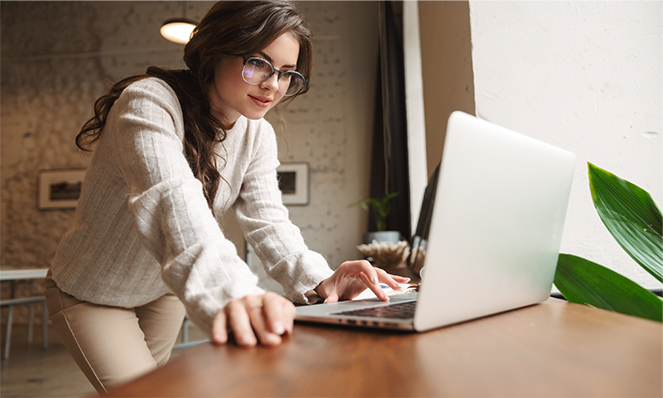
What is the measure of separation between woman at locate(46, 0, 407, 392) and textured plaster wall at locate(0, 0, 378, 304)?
3.93 m

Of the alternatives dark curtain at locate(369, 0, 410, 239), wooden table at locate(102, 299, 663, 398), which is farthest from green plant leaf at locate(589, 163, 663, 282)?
dark curtain at locate(369, 0, 410, 239)

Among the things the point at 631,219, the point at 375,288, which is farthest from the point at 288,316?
the point at 631,219

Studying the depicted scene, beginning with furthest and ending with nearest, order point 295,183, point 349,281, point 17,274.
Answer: point 295,183
point 17,274
point 349,281

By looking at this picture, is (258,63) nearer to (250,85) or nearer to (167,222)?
(250,85)

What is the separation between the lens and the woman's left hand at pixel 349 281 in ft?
2.35

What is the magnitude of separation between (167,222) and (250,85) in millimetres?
476

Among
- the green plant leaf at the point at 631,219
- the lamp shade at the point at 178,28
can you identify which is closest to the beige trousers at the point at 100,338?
the green plant leaf at the point at 631,219

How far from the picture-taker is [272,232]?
3.01ft

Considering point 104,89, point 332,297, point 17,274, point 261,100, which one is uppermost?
point 104,89

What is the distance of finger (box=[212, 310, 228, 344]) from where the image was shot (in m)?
0.38

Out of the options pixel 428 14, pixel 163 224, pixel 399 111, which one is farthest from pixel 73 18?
pixel 163 224

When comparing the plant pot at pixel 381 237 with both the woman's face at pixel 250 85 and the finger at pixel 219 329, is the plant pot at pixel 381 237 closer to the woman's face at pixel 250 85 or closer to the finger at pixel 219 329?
the woman's face at pixel 250 85

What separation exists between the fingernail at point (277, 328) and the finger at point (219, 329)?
0.16ft

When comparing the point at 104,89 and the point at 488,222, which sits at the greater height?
the point at 104,89
